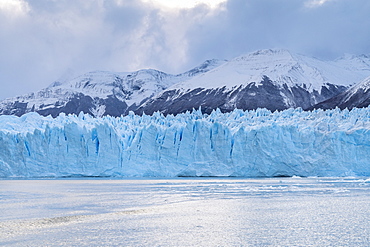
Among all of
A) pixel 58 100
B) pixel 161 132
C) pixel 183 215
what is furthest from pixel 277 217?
pixel 58 100

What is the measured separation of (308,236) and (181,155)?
20.9 m

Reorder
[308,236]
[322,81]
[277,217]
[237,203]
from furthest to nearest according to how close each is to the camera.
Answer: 1. [322,81]
2. [237,203]
3. [277,217]
4. [308,236]

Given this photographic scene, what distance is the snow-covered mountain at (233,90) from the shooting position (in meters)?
95.3

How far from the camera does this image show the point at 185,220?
11.7 meters

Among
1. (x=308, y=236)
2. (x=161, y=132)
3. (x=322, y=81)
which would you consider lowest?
(x=308, y=236)

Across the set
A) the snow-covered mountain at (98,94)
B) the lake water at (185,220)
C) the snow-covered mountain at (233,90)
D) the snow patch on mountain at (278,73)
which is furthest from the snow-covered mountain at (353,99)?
the snow-covered mountain at (98,94)

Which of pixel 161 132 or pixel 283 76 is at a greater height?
pixel 283 76

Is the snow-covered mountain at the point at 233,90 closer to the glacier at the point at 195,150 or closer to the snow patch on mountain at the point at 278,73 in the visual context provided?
the snow patch on mountain at the point at 278,73

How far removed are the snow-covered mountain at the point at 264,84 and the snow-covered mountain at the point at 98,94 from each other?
21.3 m

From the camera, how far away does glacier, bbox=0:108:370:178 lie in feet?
95.9

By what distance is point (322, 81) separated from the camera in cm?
9981

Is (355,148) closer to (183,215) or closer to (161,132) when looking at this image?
(161,132)

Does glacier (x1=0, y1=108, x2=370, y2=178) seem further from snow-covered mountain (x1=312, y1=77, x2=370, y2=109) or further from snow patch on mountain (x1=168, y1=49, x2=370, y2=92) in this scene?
snow patch on mountain (x1=168, y1=49, x2=370, y2=92)

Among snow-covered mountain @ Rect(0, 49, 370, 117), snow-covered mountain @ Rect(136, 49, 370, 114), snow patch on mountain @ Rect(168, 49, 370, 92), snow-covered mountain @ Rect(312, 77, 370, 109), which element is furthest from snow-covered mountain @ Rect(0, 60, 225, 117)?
snow-covered mountain @ Rect(312, 77, 370, 109)
